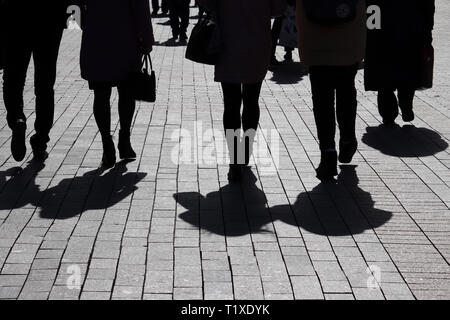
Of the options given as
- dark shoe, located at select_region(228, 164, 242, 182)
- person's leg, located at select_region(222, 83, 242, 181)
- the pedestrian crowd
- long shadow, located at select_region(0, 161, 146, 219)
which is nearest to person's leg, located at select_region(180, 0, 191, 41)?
the pedestrian crowd

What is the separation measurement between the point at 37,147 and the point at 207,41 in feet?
5.57

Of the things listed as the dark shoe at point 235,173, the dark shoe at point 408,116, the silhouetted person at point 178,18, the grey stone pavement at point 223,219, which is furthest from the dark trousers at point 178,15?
the dark shoe at point 235,173

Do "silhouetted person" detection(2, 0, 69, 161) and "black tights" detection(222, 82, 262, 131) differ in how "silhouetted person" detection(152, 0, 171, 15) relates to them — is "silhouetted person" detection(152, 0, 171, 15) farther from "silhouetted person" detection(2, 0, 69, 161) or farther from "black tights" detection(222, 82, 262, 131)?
"black tights" detection(222, 82, 262, 131)

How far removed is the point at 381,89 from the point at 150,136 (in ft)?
7.49

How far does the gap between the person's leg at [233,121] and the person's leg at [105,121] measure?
95cm

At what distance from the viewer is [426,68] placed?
9.62 m

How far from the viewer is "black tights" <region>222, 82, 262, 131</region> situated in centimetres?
773

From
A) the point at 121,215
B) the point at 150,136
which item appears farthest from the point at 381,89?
the point at 121,215

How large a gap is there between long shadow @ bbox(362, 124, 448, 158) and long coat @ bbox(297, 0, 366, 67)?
1.28 m

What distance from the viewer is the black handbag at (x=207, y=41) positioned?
24.9 ft

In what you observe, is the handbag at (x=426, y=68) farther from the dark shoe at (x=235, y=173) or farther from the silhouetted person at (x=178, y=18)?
the silhouetted person at (x=178, y=18)

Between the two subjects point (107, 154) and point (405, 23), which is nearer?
point (107, 154)

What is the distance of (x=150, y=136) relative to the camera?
30.3ft
